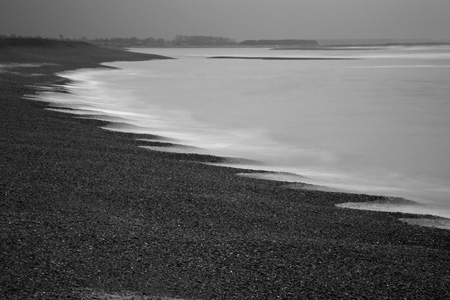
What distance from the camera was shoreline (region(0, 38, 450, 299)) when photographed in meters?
3.85

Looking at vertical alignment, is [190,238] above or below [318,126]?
below

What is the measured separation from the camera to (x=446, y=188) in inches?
327

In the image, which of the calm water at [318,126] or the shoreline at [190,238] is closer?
the shoreline at [190,238]

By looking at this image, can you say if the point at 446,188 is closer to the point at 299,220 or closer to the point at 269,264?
the point at 299,220

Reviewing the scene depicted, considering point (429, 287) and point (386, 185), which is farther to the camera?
point (386, 185)

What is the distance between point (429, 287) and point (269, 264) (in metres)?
1.13

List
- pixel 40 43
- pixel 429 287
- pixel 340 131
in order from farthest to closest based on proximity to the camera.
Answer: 1. pixel 40 43
2. pixel 340 131
3. pixel 429 287

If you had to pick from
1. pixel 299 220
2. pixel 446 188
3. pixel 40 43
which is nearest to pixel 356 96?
pixel 446 188

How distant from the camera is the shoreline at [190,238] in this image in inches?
152

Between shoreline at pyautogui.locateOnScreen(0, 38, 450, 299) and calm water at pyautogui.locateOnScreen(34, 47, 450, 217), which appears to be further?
calm water at pyautogui.locateOnScreen(34, 47, 450, 217)

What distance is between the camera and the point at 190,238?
4.73 meters

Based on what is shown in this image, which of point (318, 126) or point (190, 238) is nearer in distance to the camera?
point (190, 238)

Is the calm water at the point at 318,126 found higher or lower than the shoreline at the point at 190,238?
higher

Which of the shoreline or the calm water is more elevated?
the calm water
